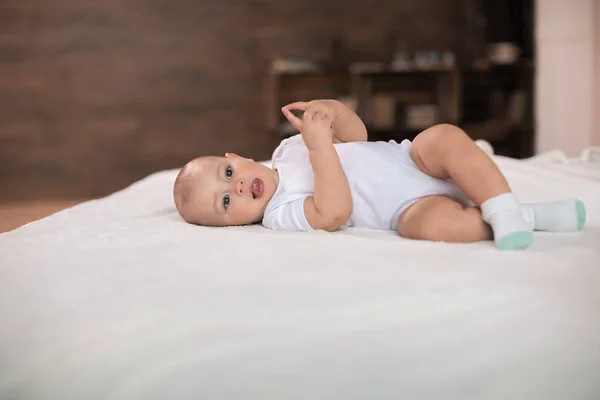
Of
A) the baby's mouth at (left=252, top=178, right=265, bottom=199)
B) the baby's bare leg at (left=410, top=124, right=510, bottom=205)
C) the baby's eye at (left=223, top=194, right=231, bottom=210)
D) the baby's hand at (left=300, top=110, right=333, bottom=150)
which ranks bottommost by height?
the baby's eye at (left=223, top=194, right=231, bottom=210)

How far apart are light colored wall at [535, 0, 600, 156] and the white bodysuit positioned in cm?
277

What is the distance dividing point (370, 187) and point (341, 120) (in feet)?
0.81

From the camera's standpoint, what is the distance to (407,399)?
63 centimetres

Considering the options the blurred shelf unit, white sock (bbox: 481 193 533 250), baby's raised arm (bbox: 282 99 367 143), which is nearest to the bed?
white sock (bbox: 481 193 533 250)

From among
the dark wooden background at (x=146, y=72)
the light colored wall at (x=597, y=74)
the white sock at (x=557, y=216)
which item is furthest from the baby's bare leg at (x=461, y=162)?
the dark wooden background at (x=146, y=72)

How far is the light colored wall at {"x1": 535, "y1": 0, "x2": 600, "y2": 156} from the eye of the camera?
12.4ft

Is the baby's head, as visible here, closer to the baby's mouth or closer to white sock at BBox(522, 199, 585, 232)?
the baby's mouth

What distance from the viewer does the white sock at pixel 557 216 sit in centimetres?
121

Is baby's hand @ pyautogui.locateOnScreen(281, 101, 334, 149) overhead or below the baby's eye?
overhead

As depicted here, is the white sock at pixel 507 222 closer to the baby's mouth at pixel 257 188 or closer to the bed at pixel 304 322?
the bed at pixel 304 322

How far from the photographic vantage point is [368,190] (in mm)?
1402

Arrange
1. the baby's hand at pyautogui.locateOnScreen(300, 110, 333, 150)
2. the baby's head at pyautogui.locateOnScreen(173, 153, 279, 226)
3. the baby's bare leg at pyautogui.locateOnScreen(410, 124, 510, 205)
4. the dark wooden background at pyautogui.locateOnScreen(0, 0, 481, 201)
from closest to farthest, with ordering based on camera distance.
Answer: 1. the baby's bare leg at pyautogui.locateOnScreen(410, 124, 510, 205)
2. the baby's hand at pyautogui.locateOnScreen(300, 110, 333, 150)
3. the baby's head at pyautogui.locateOnScreen(173, 153, 279, 226)
4. the dark wooden background at pyautogui.locateOnScreen(0, 0, 481, 201)

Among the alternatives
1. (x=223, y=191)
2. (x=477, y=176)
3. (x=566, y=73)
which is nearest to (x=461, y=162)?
(x=477, y=176)

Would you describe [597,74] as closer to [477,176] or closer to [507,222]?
[477,176]
